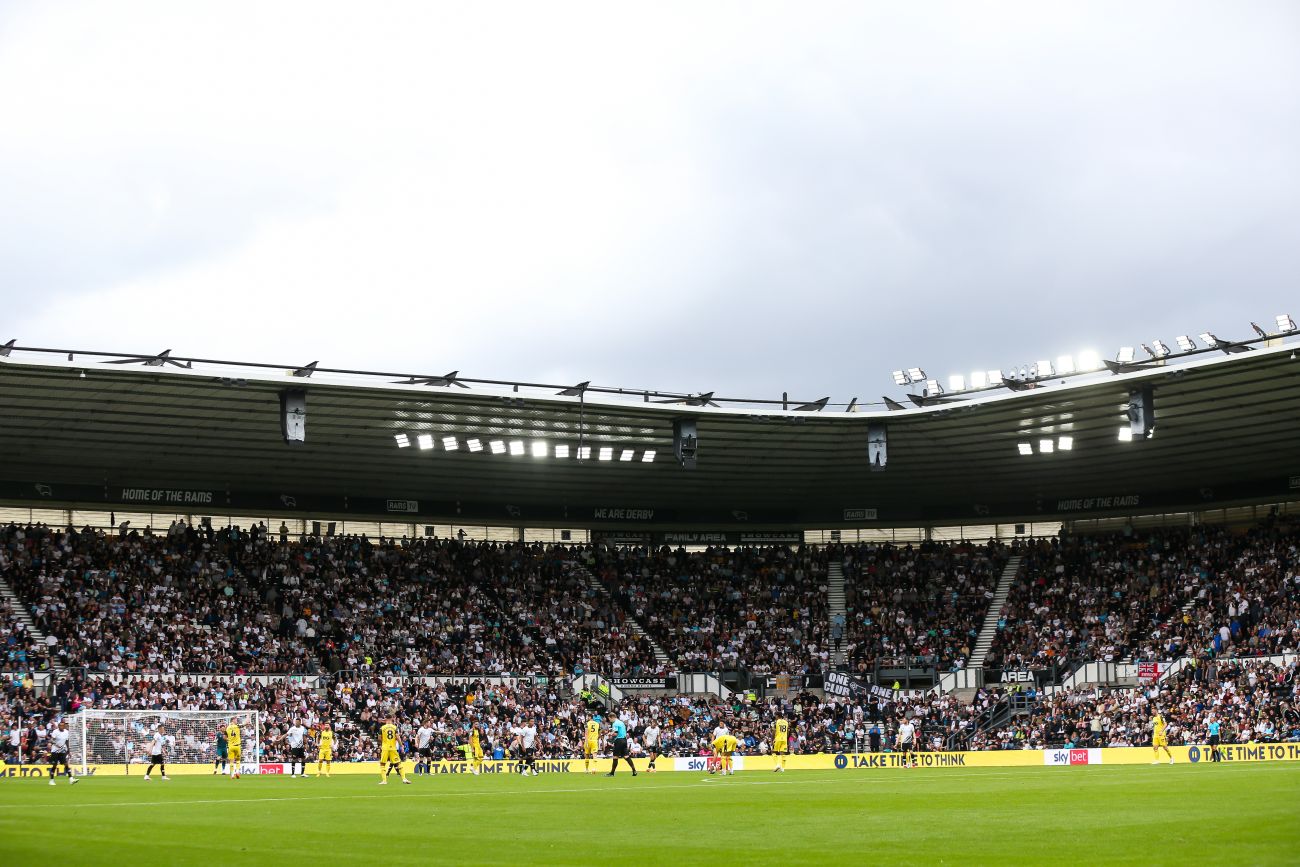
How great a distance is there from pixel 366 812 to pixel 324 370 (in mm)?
23196

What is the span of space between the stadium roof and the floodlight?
0.73 metres

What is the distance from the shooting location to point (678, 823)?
20094 millimetres

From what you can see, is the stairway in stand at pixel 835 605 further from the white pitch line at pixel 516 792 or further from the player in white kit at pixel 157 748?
the player in white kit at pixel 157 748

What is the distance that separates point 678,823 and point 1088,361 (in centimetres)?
3090

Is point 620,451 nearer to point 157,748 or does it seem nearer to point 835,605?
point 835,605

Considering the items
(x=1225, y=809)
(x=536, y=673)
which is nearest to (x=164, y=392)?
(x=536, y=673)

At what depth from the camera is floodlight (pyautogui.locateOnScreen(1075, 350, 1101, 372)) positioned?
46.2 meters

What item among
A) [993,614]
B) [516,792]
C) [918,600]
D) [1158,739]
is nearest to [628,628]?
[918,600]

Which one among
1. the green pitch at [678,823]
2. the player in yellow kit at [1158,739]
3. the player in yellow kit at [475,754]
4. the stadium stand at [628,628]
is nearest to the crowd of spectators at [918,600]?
the stadium stand at [628,628]

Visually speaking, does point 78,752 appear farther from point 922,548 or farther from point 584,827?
point 922,548

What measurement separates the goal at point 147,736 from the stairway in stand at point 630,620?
20.2m

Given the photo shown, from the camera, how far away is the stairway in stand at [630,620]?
61.5 m

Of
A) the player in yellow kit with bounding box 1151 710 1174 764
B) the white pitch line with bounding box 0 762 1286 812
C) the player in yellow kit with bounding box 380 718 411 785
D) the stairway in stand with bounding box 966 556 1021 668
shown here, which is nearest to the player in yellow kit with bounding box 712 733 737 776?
the white pitch line with bounding box 0 762 1286 812

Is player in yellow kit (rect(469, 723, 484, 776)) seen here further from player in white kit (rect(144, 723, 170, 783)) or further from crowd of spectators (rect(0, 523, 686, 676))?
crowd of spectators (rect(0, 523, 686, 676))
